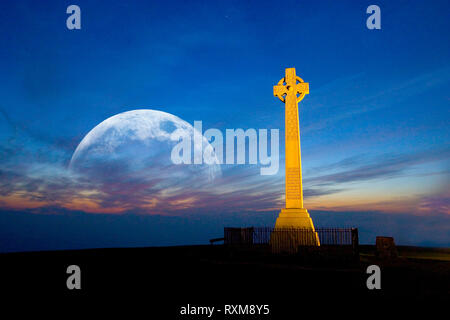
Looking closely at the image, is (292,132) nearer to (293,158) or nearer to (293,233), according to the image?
(293,158)

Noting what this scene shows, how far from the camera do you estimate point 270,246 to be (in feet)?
70.6

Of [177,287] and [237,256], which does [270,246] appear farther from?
[177,287]

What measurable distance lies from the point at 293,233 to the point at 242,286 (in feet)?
33.7

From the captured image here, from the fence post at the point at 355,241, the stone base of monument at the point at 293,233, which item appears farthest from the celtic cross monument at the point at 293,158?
the fence post at the point at 355,241

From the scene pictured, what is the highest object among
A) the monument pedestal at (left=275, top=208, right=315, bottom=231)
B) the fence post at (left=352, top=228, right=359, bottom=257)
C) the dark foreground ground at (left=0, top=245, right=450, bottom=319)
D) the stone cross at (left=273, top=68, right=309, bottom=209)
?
the stone cross at (left=273, top=68, right=309, bottom=209)

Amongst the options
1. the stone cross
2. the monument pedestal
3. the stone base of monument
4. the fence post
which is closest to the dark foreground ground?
the fence post

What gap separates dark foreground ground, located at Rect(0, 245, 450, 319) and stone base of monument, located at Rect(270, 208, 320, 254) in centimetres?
318

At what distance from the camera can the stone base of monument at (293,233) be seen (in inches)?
842

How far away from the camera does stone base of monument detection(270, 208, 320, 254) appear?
2139 centimetres

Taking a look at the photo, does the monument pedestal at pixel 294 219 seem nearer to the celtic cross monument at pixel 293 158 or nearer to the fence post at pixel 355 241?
the celtic cross monument at pixel 293 158

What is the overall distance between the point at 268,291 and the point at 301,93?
17.5 metres

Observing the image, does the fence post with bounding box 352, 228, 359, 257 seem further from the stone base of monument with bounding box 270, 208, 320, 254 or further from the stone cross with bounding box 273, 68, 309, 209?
the stone cross with bounding box 273, 68, 309, 209

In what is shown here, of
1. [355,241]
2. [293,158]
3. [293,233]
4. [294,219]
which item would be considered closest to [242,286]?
[355,241]
